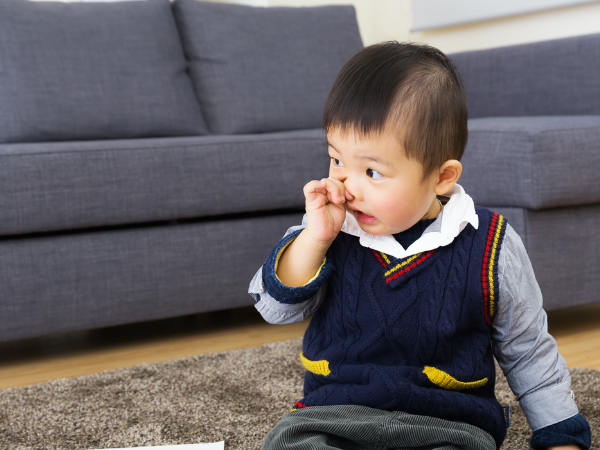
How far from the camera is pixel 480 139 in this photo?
176 centimetres

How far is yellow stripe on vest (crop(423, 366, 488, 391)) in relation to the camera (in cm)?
84

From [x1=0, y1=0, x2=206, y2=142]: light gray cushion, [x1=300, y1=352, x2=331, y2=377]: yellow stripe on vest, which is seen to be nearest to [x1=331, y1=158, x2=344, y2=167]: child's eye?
[x1=300, y1=352, x2=331, y2=377]: yellow stripe on vest

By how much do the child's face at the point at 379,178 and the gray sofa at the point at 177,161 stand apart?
34.5 inches

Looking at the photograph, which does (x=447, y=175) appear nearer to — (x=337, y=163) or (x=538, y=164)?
(x=337, y=163)

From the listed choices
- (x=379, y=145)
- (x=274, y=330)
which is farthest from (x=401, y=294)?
(x=274, y=330)

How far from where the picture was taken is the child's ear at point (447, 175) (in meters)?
0.86

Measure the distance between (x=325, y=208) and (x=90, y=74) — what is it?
149 cm

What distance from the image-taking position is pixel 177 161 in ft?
5.84

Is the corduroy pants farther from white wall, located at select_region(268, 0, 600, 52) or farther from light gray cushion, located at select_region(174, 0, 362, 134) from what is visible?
white wall, located at select_region(268, 0, 600, 52)

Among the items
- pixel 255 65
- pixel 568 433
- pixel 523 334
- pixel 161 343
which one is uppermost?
pixel 255 65

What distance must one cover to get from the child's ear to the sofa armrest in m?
1.50

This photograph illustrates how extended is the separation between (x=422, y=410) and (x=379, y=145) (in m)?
0.28

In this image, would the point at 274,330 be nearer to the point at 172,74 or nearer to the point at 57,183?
the point at 57,183

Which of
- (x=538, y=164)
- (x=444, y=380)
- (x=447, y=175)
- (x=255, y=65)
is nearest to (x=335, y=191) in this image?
(x=447, y=175)
